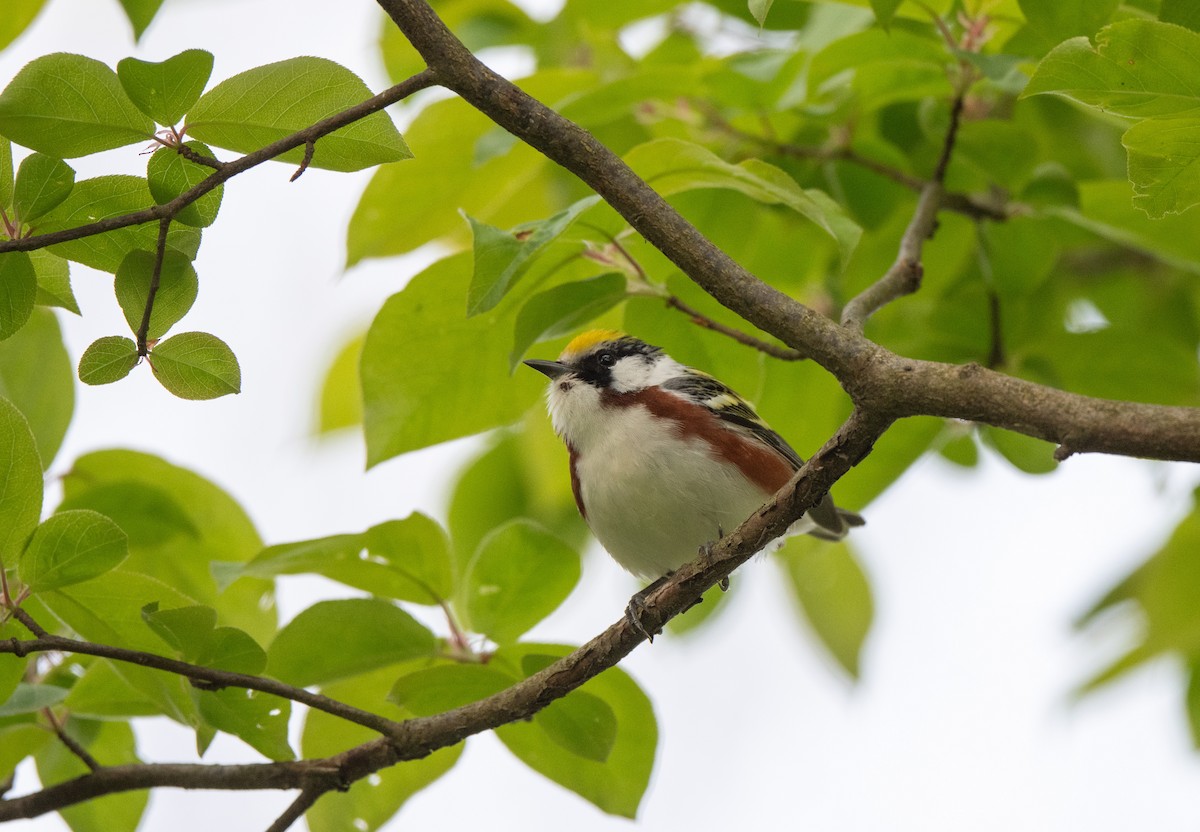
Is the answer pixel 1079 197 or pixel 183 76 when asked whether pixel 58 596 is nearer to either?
pixel 183 76

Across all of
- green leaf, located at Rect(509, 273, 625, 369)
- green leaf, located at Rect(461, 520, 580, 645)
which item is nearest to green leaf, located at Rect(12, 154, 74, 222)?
green leaf, located at Rect(509, 273, 625, 369)

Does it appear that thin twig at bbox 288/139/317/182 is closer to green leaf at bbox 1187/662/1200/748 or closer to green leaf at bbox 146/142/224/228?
green leaf at bbox 146/142/224/228

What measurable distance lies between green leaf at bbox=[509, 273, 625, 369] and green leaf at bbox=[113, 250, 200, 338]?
707 millimetres

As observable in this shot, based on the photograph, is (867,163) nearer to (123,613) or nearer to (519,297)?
(519,297)

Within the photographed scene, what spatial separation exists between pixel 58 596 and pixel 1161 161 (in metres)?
2.02

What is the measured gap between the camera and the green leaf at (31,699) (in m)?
2.13

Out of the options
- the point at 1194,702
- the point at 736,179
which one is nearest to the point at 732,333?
the point at 736,179

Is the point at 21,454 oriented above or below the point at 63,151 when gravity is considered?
below

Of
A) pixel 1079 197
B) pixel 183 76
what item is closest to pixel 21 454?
pixel 183 76

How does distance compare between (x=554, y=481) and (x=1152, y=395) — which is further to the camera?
(x=554, y=481)

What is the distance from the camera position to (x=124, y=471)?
2.88 meters

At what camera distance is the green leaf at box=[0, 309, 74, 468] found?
2.63m

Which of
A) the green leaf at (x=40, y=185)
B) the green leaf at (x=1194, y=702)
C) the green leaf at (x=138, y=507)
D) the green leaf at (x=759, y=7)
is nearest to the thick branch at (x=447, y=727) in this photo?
the green leaf at (x=138, y=507)

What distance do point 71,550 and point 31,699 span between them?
39cm
